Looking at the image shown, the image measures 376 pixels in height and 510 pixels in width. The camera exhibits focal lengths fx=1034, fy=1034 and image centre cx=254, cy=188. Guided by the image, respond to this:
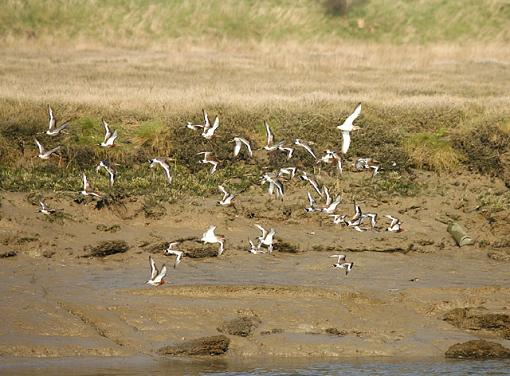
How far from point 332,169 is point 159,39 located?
1238 inches

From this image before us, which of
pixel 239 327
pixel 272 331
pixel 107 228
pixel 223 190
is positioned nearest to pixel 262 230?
pixel 223 190

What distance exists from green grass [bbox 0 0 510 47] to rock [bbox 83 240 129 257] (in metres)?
33.5

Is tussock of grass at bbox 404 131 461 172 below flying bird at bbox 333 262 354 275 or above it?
above

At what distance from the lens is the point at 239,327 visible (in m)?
15.1

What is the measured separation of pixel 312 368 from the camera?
1435cm

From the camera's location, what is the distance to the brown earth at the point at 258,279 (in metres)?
14.9

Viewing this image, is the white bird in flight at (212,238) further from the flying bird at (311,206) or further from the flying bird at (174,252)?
the flying bird at (311,206)

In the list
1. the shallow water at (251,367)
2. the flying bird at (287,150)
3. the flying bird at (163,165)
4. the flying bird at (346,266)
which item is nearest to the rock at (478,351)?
the shallow water at (251,367)

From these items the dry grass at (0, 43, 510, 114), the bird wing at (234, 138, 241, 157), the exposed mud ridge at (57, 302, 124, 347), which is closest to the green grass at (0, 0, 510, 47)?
the dry grass at (0, 43, 510, 114)

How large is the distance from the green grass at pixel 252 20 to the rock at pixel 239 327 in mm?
37071

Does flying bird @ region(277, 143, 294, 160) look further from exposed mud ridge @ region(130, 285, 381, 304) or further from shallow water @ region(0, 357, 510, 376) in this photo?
shallow water @ region(0, 357, 510, 376)

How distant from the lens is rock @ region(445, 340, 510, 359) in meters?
15.0

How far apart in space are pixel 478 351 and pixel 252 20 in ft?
142

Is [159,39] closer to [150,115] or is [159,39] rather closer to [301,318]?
[150,115]
